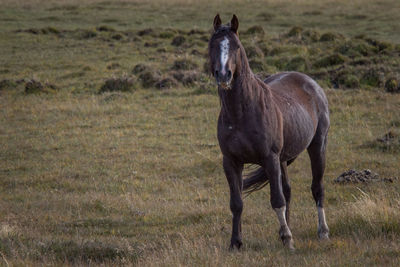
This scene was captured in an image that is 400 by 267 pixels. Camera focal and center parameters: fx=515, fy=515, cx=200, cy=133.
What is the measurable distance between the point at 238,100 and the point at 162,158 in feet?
20.6

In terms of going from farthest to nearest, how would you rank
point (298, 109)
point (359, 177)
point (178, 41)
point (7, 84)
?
point (178, 41) → point (7, 84) → point (359, 177) → point (298, 109)

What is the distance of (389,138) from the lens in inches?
471

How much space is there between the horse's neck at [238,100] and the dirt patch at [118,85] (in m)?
13.6

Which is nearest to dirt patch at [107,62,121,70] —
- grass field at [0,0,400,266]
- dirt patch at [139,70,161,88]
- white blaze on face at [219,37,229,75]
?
grass field at [0,0,400,266]

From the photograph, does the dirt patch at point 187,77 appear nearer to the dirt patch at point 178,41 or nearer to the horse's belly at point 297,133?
the dirt patch at point 178,41

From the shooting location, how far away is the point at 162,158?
11.8 m

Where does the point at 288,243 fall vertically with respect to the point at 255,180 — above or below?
below

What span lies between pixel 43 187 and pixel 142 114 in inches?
228

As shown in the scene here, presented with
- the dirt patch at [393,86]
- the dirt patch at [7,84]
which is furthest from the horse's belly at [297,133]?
the dirt patch at [7,84]

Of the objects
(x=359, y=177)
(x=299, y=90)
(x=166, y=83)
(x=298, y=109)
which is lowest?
(x=359, y=177)

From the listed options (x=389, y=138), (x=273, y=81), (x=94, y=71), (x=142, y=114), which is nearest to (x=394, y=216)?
(x=273, y=81)

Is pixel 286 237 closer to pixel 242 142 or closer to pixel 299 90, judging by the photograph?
pixel 242 142

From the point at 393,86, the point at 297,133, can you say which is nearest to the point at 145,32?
the point at 393,86

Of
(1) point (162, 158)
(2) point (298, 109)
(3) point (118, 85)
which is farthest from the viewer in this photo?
(3) point (118, 85)
